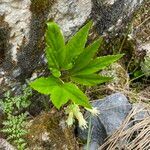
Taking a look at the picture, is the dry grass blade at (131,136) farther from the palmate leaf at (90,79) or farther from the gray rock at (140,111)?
the palmate leaf at (90,79)

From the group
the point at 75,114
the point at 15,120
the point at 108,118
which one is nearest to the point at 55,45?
the point at 75,114

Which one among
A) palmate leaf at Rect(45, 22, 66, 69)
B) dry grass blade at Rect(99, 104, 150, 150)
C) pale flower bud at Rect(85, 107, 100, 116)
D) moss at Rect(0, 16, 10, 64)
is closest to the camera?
palmate leaf at Rect(45, 22, 66, 69)

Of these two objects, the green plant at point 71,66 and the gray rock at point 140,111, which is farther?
the gray rock at point 140,111

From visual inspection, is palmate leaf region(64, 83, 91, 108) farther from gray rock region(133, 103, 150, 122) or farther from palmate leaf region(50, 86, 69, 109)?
gray rock region(133, 103, 150, 122)

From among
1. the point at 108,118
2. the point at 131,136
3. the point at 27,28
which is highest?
the point at 27,28

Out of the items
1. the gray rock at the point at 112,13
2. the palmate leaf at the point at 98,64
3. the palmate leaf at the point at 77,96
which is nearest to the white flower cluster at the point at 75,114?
the palmate leaf at the point at 77,96

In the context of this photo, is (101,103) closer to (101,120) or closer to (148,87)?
(101,120)

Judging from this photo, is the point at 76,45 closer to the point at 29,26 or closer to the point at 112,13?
the point at 29,26

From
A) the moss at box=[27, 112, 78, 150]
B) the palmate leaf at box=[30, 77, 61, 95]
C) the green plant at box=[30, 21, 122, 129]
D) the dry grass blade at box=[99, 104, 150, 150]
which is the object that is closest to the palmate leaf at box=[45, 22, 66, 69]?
the green plant at box=[30, 21, 122, 129]
